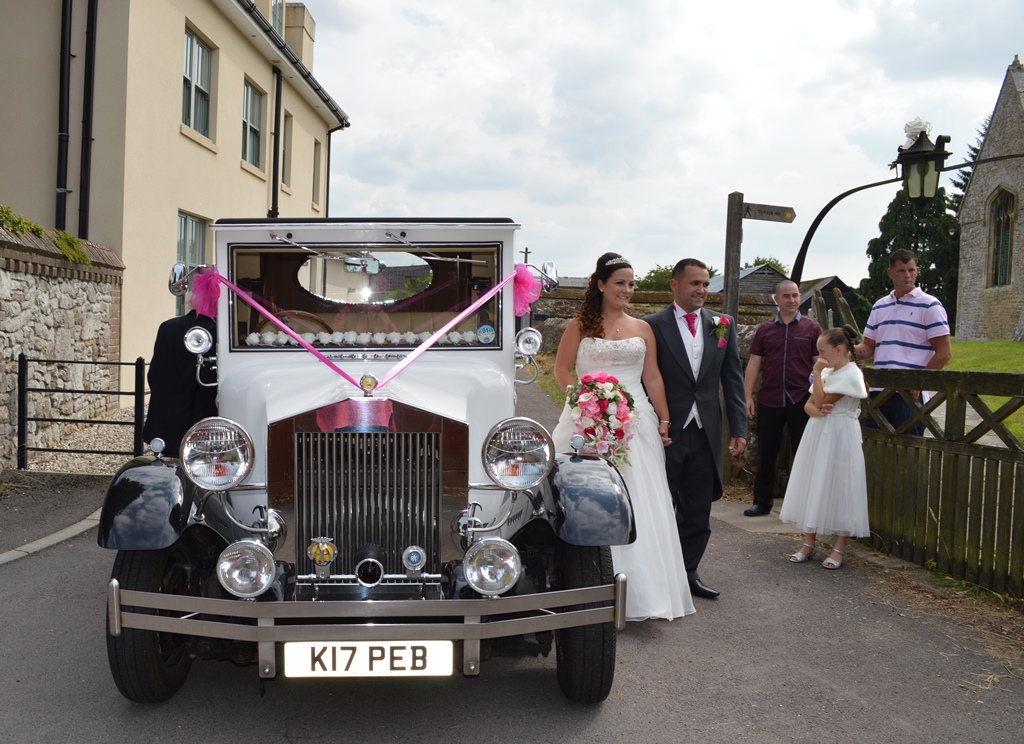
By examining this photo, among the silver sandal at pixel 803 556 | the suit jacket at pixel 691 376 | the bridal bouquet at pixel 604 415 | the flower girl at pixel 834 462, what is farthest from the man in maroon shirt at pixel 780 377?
the bridal bouquet at pixel 604 415

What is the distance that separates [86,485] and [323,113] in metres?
16.2

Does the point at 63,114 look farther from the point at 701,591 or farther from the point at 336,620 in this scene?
the point at 336,620

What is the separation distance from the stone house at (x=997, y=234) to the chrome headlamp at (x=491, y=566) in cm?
3223

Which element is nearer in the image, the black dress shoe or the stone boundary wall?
the black dress shoe

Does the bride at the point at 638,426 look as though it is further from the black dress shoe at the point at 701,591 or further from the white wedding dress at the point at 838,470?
the white wedding dress at the point at 838,470

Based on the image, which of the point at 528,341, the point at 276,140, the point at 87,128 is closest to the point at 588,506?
the point at 528,341

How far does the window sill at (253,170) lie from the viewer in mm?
16098

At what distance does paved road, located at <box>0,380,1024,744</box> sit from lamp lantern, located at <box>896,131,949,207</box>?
6441mm

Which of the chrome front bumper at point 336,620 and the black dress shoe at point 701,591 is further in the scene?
the black dress shoe at point 701,591

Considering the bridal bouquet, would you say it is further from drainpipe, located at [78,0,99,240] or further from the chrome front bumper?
drainpipe, located at [78,0,99,240]

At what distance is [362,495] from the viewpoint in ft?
10.5

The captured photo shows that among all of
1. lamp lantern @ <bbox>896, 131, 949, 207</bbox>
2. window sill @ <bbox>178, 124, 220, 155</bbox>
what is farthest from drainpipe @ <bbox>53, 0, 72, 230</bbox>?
lamp lantern @ <bbox>896, 131, 949, 207</bbox>

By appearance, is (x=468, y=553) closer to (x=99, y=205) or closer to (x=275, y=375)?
(x=275, y=375)

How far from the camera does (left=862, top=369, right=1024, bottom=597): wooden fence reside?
4887mm
